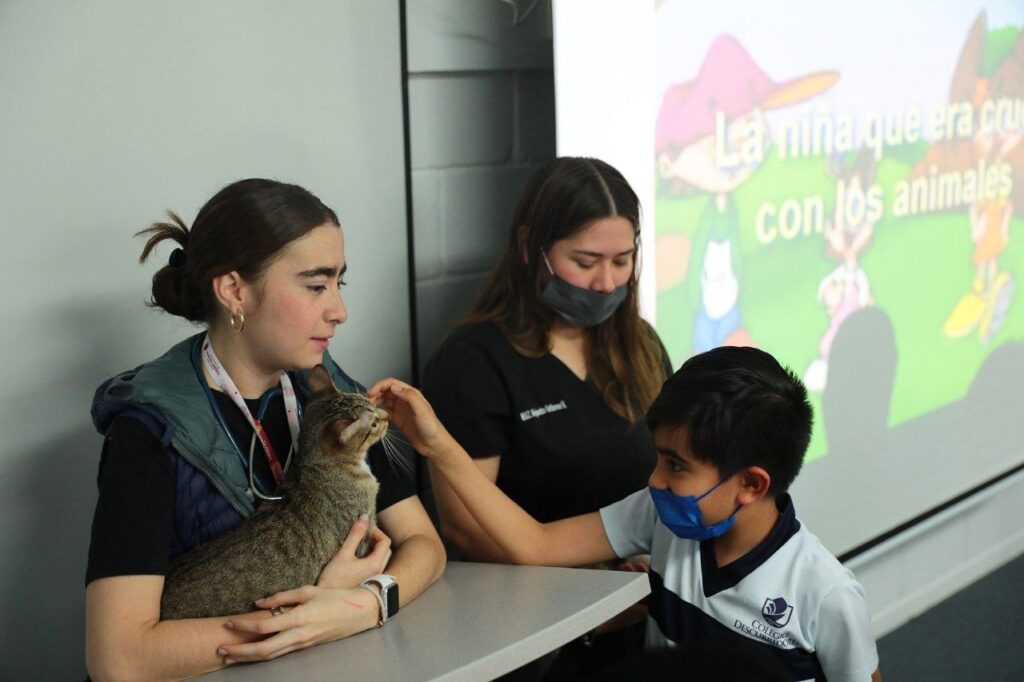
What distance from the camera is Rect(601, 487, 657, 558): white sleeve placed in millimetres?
1926

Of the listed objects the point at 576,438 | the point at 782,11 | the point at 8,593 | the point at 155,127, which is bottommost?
the point at 8,593

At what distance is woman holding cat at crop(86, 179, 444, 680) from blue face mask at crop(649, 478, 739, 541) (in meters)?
0.36

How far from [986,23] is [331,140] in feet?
7.26

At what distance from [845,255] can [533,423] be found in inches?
51.2

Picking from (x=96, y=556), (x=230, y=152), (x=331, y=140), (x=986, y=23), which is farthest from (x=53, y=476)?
(x=986, y=23)

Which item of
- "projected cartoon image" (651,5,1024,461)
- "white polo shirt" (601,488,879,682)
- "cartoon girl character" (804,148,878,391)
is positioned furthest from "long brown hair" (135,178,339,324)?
"cartoon girl character" (804,148,878,391)

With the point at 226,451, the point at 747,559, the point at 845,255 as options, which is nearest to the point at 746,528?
the point at 747,559

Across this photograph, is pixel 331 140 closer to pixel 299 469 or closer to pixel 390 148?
pixel 390 148

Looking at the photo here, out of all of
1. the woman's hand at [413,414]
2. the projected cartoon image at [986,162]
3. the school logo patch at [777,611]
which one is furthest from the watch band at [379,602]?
the projected cartoon image at [986,162]

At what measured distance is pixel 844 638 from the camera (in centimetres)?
161

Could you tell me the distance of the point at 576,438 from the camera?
2176mm

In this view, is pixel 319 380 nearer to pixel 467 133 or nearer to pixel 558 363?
pixel 558 363

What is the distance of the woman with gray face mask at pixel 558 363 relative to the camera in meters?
2.14

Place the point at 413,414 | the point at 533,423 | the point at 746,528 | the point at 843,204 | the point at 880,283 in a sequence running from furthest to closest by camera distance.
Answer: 1. the point at 880,283
2. the point at 843,204
3. the point at 533,423
4. the point at 413,414
5. the point at 746,528
